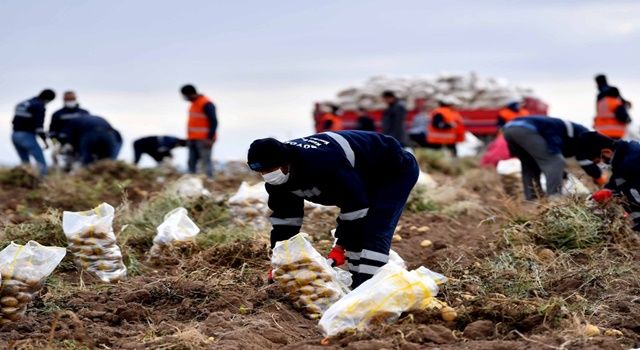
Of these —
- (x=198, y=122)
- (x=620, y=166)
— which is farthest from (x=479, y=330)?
(x=198, y=122)

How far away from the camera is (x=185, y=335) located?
561cm

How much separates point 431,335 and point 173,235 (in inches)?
131

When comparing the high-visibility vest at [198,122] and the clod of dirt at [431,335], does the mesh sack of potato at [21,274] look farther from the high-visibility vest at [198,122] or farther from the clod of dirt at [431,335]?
the high-visibility vest at [198,122]

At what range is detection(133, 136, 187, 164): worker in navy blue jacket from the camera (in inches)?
715

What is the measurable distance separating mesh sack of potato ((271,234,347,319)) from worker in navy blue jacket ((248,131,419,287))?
1.04ft

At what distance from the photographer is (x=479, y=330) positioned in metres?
5.78

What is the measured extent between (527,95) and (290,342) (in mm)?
20356

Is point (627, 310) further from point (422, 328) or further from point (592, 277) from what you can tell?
point (422, 328)

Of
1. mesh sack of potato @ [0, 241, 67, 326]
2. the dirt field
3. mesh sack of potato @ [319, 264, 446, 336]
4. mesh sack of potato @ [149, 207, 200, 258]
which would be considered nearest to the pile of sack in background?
the dirt field

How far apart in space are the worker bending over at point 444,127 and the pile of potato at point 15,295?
527 inches

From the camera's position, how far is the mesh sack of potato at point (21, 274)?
20.4ft

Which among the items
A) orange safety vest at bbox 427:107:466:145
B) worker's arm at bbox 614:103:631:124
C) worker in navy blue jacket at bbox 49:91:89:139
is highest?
worker in navy blue jacket at bbox 49:91:89:139

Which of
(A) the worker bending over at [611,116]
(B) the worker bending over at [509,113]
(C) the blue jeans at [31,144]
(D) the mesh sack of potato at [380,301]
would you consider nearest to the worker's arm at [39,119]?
(C) the blue jeans at [31,144]

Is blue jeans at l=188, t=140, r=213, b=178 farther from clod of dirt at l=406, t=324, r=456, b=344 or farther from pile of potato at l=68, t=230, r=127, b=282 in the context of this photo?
clod of dirt at l=406, t=324, r=456, b=344
